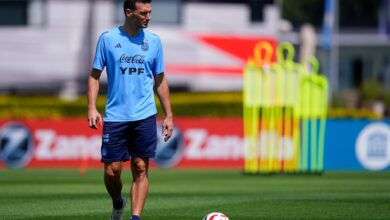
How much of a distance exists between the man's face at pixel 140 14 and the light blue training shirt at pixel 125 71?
6.4 inches

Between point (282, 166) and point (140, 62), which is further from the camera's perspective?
point (282, 166)

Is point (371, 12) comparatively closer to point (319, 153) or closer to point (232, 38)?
point (232, 38)

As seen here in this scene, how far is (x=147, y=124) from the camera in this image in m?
11.2

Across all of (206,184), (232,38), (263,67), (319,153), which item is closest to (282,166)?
(319,153)

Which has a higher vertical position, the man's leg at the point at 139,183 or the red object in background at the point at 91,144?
the man's leg at the point at 139,183

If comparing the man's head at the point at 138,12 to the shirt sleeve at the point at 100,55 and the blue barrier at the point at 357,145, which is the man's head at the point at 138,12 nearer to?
the shirt sleeve at the point at 100,55

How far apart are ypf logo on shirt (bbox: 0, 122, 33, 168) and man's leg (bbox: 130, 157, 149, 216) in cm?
1680

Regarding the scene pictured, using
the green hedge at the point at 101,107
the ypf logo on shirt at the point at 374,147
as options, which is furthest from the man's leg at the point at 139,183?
the green hedge at the point at 101,107

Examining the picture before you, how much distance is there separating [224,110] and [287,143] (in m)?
7.51

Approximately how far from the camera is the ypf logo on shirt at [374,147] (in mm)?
26828

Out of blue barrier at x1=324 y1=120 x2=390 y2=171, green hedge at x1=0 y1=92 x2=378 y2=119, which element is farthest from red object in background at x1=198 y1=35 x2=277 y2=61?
blue barrier at x1=324 y1=120 x2=390 y2=171

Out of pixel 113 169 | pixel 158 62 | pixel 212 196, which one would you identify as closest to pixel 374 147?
pixel 212 196

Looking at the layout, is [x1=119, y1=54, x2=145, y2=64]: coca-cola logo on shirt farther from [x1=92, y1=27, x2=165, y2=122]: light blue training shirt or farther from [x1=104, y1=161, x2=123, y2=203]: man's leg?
[x1=104, y1=161, x2=123, y2=203]: man's leg

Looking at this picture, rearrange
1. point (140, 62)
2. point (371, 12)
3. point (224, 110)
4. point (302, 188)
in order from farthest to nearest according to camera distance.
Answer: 1. point (371, 12)
2. point (224, 110)
3. point (302, 188)
4. point (140, 62)
